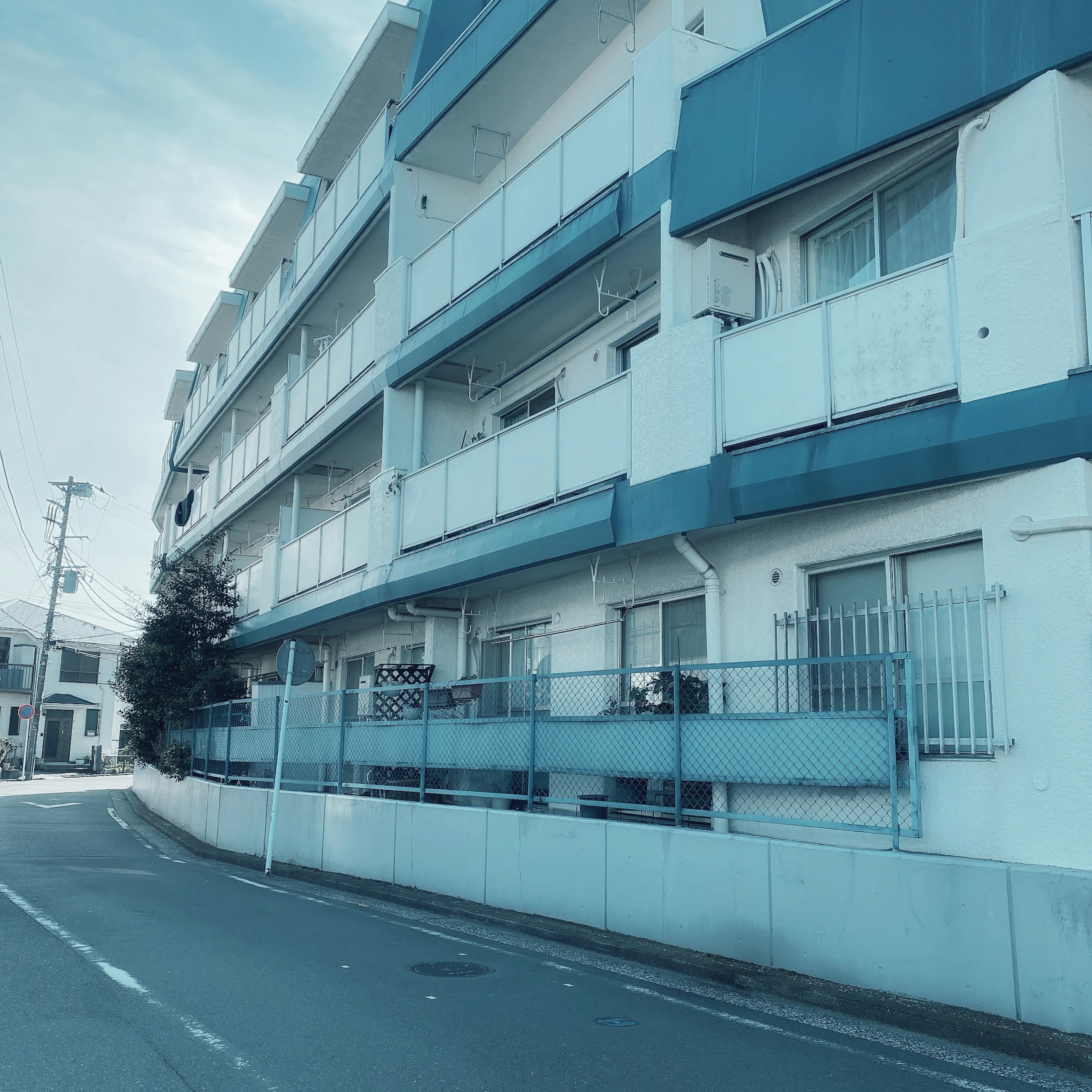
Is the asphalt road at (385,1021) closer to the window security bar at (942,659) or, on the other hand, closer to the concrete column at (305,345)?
the window security bar at (942,659)

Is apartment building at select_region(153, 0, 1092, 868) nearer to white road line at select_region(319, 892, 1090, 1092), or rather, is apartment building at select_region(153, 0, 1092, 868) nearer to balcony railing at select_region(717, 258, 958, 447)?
balcony railing at select_region(717, 258, 958, 447)

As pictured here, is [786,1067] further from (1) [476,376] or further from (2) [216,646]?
(2) [216,646]

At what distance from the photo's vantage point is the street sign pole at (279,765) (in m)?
13.4

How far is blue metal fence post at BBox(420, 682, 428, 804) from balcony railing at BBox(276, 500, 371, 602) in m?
4.28

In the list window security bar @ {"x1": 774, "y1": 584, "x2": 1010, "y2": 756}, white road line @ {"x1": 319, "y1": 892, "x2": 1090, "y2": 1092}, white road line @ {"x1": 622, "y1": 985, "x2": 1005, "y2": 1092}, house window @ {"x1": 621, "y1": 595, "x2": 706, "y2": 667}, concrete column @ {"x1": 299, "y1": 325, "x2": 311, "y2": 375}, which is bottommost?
white road line @ {"x1": 319, "y1": 892, "x2": 1090, "y2": 1092}

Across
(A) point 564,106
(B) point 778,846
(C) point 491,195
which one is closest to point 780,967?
(B) point 778,846

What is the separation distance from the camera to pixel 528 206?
12.7 meters

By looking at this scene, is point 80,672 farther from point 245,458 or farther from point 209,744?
point 209,744

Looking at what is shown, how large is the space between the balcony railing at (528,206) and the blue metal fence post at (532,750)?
5.31 metres

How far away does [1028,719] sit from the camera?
22.0 ft

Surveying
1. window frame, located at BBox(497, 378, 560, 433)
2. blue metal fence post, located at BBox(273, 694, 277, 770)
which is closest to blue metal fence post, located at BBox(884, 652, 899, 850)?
window frame, located at BBox(497, 378, 560, 433)

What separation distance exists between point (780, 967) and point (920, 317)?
4.74 metres

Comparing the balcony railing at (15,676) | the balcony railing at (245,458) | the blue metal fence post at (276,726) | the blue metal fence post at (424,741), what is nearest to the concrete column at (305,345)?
the balcony railing at (245,458)

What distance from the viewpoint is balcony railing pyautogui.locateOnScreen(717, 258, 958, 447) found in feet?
25.2
